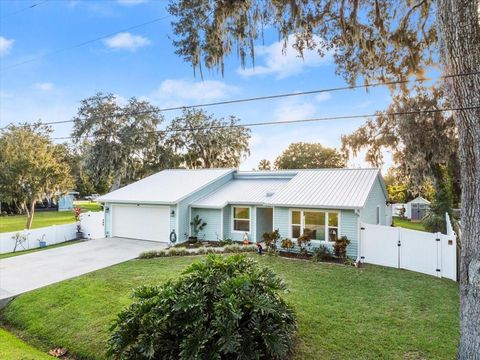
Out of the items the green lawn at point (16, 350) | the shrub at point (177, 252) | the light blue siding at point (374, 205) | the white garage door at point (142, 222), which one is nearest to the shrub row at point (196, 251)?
the shrub at point (177, 252)

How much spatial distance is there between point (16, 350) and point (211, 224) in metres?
10.1

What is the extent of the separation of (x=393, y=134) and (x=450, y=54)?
59.4 feet

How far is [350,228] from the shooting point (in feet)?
38.4

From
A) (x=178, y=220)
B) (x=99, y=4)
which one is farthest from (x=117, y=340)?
(x=178, y=220)

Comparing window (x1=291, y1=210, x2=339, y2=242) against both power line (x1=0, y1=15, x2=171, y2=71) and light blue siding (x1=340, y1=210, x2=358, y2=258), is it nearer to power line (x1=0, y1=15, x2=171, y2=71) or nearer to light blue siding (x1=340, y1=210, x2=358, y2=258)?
light blue siding (x1=340, y1=210, x2=358, y2=258)

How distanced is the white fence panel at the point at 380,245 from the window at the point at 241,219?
5.61 meters

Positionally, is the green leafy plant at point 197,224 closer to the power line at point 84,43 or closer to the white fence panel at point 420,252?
the white fence panel at point 420,252

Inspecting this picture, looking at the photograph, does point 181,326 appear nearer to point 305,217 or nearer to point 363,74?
point 363,74

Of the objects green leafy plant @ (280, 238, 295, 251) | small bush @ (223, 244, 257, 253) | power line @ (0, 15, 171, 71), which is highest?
power line @ (0, 15, 171, 71)

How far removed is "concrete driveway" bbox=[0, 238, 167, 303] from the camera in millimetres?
9696

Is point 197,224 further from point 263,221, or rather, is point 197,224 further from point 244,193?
point 263,221

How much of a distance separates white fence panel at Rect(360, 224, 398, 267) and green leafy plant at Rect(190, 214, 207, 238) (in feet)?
25.0

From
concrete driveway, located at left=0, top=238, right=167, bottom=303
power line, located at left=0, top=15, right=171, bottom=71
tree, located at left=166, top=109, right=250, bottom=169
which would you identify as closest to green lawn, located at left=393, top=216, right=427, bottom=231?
tree, located at left=166, top=109, right=250, bottom=169

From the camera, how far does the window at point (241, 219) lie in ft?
49.7
